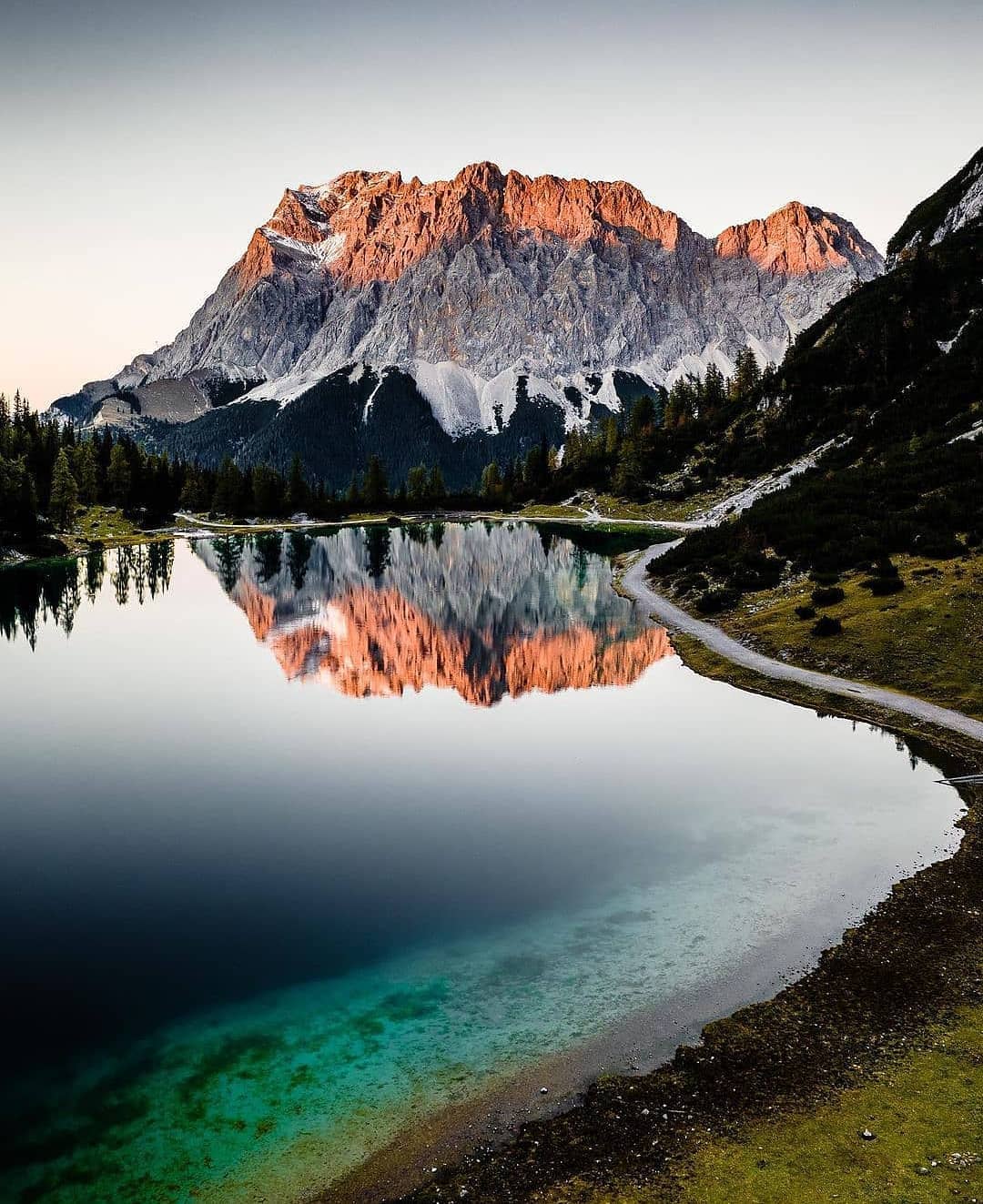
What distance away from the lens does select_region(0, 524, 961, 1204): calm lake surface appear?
16422 mm

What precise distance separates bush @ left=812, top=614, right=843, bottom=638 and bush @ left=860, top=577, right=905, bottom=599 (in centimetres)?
438

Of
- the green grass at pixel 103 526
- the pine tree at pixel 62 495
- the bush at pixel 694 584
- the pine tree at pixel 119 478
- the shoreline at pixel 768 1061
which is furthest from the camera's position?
the pine tree at pixel 119 478

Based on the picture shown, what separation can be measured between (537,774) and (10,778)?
22.2 m

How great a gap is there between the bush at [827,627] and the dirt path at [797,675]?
128 inches

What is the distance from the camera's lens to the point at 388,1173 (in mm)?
14203

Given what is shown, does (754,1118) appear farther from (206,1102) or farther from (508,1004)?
(206,1102)

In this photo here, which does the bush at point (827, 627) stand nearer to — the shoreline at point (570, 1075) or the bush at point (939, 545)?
the bush at point (939, 545)

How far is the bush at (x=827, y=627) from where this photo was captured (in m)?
52.7

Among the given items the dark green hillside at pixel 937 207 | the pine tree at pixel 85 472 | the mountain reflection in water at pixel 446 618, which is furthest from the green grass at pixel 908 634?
the pine tree at pixel 85 472

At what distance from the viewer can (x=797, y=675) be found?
162ft

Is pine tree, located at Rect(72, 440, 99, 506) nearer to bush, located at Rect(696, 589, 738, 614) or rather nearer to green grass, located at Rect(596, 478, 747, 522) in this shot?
green grass, located at Rect(596, 478, 747, 522)

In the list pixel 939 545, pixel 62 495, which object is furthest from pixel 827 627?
pixel 62 495

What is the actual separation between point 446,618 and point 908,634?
131 ft

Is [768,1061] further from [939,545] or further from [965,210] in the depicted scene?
[965,210]
